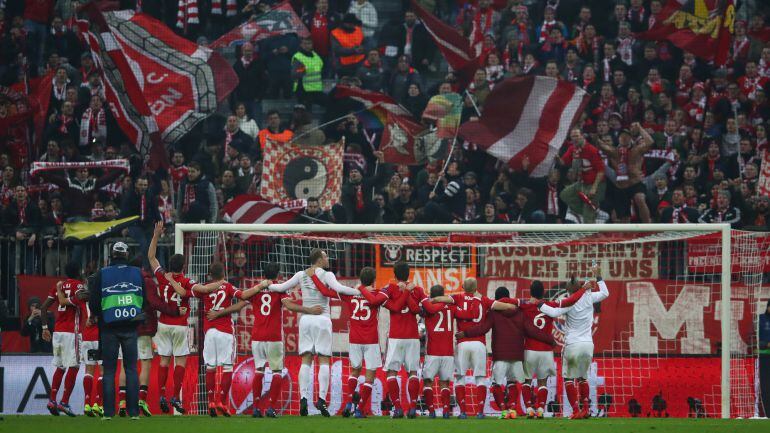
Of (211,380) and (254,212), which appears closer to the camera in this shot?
(211,380)

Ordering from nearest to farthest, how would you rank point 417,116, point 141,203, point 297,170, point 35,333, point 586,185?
point 35,333, point 141,203, point 586,185, point 297,170, point 417,116

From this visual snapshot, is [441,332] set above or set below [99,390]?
above

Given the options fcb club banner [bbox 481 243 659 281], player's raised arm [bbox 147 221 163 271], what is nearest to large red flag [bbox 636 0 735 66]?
fcb club banner [bbox 481 243 659 281]

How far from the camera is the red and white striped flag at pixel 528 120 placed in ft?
65.5

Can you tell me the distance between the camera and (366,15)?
73.7 ft

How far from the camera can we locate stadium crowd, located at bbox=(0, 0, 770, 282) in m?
19.1

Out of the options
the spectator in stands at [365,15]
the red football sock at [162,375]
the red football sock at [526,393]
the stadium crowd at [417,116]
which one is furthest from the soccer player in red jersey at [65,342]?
the spectator in stands at [365,15]

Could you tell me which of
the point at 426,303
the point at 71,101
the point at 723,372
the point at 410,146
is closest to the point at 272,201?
the point at 410,146

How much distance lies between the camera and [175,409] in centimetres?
1489

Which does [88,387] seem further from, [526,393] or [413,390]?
[526,393]

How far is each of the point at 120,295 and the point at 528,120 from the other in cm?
982

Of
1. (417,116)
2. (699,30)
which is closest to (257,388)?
(417,116)

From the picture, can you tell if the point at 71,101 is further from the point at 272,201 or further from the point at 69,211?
the point at 272,201

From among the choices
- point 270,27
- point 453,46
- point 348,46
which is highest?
point 270,27
